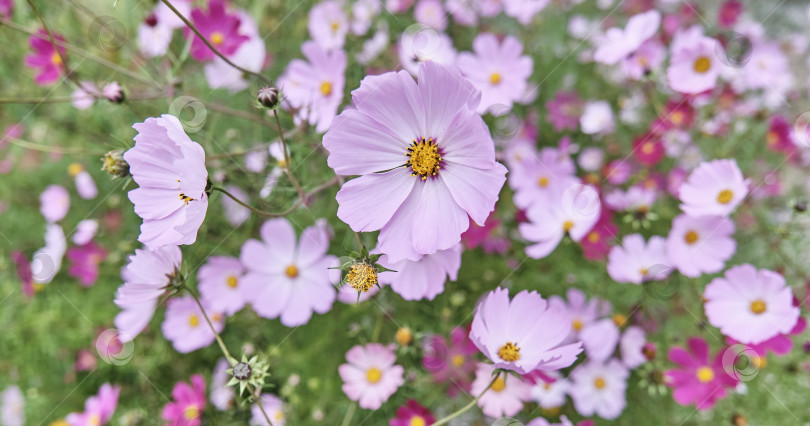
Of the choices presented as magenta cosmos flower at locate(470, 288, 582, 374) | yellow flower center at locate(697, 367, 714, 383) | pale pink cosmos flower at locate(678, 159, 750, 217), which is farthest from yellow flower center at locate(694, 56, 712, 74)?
magenta cosmos flower at locate(470, 288, 582, 374)

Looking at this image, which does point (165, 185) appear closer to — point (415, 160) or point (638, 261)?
point (415, 160)

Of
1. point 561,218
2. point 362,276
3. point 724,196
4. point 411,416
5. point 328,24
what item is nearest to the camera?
point 362,276

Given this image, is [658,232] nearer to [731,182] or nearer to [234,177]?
[731,182]

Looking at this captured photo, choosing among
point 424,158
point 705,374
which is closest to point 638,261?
point 705,374

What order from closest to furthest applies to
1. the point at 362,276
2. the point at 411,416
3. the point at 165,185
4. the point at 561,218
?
1. the point at 362,276
2. the point at 165,185
3. the point at 411,416
4. the point at 561,218

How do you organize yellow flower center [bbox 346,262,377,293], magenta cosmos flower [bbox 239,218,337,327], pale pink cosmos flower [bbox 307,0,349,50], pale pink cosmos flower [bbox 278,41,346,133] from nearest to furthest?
yellow flower center [bbox 346,262,377,293] < pale pink cosmos flower [bbox 278,41,346,133] < magenta cosmos flower [bbox 239,218,337,327] < pale pink cosmos flower [bbox 307,0,349,50]

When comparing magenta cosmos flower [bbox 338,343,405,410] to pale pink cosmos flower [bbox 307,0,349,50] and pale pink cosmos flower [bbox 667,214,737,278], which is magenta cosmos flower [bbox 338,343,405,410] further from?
pale pink cosmos flower [bbox 307,0,349,50]
